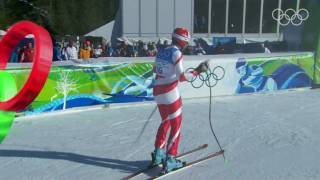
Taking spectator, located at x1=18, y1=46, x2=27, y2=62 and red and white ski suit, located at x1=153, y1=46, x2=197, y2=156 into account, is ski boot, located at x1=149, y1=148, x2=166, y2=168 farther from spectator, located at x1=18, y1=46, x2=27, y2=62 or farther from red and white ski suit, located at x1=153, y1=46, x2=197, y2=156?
spectator, located at x1=18, y1=46, x2=27, y2=62

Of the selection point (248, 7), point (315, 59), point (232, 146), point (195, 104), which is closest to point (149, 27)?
point (248, 7)

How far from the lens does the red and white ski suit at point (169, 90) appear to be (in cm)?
593

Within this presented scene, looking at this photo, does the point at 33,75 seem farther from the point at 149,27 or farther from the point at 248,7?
the point at 248,7

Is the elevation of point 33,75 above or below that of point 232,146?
above

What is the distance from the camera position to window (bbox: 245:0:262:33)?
35.5 metres

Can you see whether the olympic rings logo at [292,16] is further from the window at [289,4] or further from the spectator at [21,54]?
the spectator at [21,54]

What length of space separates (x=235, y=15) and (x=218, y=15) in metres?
1.29

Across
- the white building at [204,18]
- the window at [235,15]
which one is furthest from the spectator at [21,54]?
the window at [235,15]

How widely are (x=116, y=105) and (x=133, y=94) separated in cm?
51

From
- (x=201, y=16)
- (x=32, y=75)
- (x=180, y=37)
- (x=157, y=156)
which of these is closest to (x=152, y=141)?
(x=157, y=156)

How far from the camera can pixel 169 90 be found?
6055mm

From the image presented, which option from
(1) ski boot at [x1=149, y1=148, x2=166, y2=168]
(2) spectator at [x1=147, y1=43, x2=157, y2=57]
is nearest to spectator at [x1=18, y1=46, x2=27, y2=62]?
(1) ski boot at [x1=149, y1=148, x2=166, y2=168]

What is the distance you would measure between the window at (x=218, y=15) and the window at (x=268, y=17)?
3.05 metres

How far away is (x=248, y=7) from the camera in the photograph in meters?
35.5
